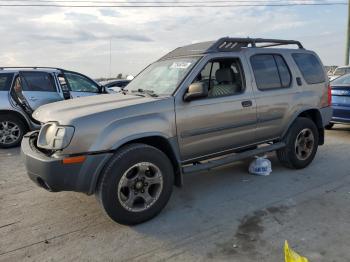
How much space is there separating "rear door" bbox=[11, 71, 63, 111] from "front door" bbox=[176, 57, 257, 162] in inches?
189

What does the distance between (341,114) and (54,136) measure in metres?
6.64

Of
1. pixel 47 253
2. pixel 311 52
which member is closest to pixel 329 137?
pixel 311 52

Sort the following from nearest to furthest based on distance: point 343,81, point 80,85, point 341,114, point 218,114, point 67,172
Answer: point 67,172
point 218,114
point 341,114
point 343,81
point 80,85

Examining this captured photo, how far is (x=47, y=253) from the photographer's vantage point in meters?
3.50

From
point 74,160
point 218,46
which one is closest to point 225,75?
point 218,46

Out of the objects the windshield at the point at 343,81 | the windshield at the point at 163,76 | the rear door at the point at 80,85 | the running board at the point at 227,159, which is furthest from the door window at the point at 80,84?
the windshield at the point at 343,81

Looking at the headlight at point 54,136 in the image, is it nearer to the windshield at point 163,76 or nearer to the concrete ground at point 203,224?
the concrete ground at point 203,224

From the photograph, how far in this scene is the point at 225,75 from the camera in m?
5.07

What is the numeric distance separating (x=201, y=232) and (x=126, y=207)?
2.65 feet

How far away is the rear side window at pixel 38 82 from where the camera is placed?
848cm

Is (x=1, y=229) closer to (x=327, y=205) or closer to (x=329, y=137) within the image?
(x=327, y=205)

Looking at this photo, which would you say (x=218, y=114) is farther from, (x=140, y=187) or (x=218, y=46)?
(x=140, y=187)

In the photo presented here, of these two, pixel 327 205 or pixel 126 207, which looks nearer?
pixel 126 207

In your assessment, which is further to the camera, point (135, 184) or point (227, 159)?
point (227, 159)
